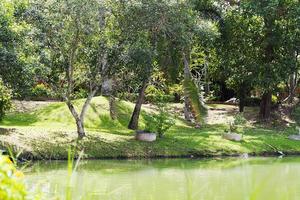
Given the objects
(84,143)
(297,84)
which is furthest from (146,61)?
(297,84)

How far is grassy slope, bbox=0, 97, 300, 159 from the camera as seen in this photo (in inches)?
696

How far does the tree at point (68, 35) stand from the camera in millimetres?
17828

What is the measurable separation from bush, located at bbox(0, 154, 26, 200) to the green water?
26.1 ft

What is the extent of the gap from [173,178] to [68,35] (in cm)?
619

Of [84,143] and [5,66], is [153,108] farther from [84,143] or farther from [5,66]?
[5,66]

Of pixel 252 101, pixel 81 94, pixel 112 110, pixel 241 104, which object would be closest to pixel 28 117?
pixel 112 110

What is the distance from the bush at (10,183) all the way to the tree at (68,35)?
16083 millimetres

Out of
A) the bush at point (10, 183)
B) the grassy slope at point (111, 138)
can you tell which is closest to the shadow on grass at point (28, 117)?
the grassy slope at point (111, 138)

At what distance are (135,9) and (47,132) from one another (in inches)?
199

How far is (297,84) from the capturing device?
32.8 m

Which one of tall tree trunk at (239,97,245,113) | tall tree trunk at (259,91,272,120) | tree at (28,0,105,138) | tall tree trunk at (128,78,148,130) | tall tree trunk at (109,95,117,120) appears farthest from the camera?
tall tree trunk at (239,97,245,113)

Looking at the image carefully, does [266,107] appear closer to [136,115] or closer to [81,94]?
[136,115]

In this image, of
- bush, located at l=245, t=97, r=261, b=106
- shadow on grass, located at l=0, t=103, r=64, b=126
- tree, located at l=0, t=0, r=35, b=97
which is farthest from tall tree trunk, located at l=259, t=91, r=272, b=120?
tree, located at l=0, t=0, r=35, b=97

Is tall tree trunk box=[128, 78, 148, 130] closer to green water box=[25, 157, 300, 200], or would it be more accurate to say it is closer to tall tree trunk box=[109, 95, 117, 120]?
tall tree trunk box=[109, 95, 117, 120]
